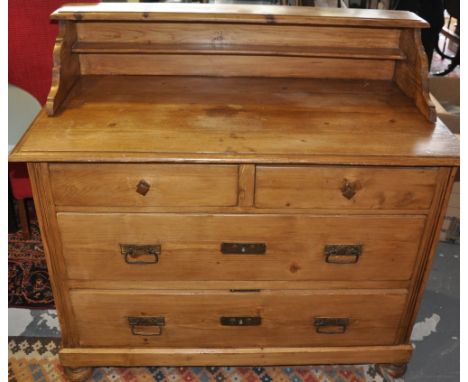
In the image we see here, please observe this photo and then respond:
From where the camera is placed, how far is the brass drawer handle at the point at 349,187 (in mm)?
1421

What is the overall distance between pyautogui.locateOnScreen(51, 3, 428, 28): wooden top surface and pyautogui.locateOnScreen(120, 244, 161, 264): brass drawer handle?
2.43 ft

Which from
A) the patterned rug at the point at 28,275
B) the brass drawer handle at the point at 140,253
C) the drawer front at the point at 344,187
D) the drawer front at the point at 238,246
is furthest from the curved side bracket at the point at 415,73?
the patterned rug at the point at 28,275

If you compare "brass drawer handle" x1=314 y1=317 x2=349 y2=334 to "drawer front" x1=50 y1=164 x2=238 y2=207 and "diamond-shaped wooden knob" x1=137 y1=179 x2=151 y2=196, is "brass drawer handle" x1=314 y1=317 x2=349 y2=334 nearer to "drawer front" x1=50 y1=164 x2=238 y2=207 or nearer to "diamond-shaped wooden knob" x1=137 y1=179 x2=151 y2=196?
"drawer front" x1=50 y1=164 x2=238 y2=207

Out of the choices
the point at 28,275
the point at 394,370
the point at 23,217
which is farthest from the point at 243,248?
the point at 23,217

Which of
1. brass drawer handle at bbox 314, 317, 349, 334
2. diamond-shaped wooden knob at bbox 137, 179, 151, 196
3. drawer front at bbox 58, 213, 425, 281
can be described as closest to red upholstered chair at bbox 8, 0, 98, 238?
drawer front at bbox 58, 213, 425, 281

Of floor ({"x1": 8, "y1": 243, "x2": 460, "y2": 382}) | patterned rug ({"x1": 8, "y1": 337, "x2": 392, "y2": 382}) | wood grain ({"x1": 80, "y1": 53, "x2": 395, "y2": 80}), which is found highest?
wood grain ({"x1": 80, "y1": 53, "x2": 395, "y2": 80})

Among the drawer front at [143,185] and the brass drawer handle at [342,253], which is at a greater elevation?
the drawer front at [143,185]

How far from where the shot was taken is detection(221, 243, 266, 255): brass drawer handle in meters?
1.52

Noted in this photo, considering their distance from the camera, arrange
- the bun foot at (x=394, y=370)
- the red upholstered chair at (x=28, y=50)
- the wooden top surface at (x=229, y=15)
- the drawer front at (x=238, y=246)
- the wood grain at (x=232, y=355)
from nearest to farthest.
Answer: the drawer front at (x=238, y=246) → the wooden top surface at (x=229, y=15) → the wood grain at (x=232, y=355) → the bun foot at (x=394, y=370) → the red upholstered chair at (x=28, y=50)

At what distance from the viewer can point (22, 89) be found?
7.75ft

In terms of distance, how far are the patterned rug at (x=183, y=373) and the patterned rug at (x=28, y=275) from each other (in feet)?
0.89

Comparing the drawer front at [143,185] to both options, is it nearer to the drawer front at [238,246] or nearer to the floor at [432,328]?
the drawer front at [238,246]

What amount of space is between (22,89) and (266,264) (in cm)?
155

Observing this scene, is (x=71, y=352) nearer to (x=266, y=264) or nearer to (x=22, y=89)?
(x=266, y=264)
